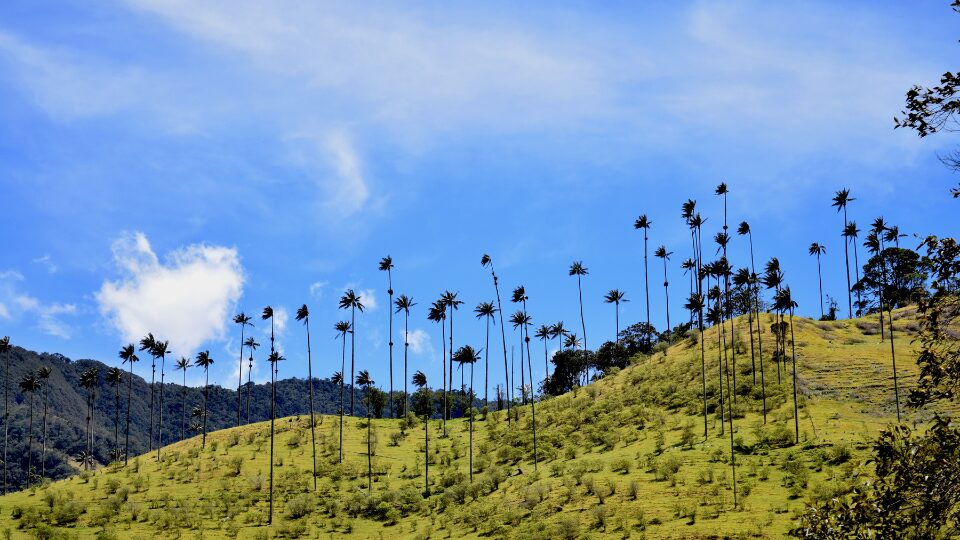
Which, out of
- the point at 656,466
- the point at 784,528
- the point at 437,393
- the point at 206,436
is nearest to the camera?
the point at 784,528

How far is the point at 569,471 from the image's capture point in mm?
63844

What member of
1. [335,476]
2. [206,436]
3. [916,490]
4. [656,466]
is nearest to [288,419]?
[206,436]

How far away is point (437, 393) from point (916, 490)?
14679 cm

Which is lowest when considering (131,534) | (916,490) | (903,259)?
(131,534)

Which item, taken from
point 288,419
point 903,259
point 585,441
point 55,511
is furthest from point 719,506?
point 903,259

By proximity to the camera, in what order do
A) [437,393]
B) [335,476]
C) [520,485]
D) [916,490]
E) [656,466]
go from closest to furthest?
[916,490]
[656,466]
[520,485]
[335,476]
[437,393]

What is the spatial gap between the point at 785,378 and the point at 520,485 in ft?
118

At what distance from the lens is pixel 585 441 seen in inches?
3196

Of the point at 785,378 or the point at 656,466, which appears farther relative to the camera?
the point at 785,378

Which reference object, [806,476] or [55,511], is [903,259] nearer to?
[806,476]

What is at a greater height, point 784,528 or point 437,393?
point 437,393

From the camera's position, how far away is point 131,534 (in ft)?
193

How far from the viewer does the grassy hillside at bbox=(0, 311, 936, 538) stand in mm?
49969

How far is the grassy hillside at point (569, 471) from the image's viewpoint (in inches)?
1967
